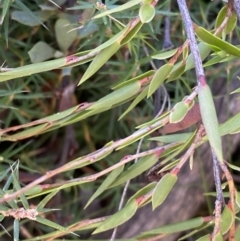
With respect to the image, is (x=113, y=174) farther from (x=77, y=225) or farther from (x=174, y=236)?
(x=174, y=236)

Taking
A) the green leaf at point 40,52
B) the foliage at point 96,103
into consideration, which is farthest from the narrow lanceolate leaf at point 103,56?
the green leaf at point 40,52

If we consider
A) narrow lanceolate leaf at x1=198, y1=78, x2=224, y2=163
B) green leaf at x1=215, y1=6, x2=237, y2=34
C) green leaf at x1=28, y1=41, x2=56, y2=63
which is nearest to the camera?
narrow lanceolate leaf at x1=198, y1=78, x2=224, y2=163

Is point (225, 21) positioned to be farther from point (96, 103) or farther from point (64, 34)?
point (64, 34)

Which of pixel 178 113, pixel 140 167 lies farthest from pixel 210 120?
pixel 140 167

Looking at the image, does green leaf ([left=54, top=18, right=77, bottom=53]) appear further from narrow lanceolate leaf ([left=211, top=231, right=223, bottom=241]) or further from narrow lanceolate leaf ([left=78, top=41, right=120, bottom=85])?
narrow lanceolate leaf ([left=211, top=231, right=223, bottom=241])

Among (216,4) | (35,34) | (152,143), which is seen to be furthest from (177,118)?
(216,4)

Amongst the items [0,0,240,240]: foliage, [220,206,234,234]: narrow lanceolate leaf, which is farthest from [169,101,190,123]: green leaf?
[220,206,234,234]: narrow lanceolate leaf
